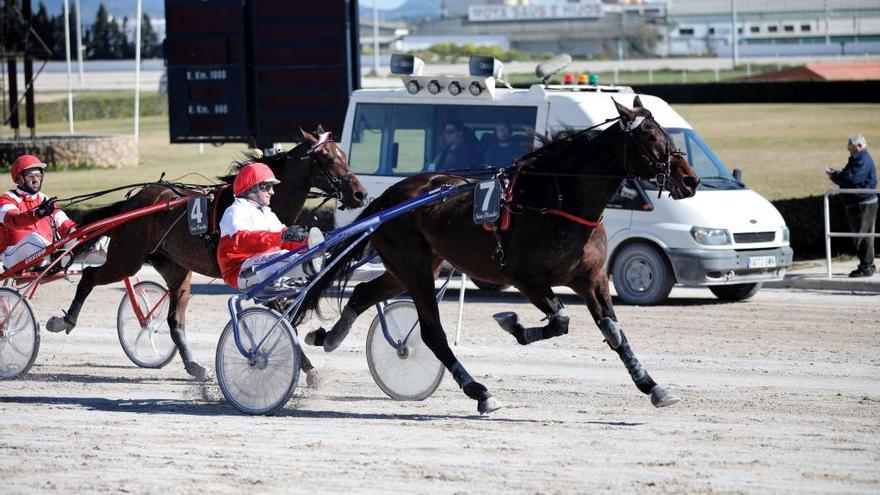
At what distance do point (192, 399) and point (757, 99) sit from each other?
41.2m

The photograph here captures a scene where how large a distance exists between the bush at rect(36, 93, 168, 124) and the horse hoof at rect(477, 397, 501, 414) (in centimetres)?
4419

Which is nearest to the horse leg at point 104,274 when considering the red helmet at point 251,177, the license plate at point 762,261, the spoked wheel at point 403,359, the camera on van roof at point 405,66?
the red helmet at point 251,177

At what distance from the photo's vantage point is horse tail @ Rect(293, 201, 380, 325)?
8.53 meters

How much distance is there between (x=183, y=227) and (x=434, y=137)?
4.84m

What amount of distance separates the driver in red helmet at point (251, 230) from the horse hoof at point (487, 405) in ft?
4.66

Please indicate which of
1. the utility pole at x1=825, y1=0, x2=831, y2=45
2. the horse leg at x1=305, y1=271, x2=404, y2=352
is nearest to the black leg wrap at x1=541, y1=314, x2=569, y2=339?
the horse leg at x1=305, y1=271, x2=404, y2=352

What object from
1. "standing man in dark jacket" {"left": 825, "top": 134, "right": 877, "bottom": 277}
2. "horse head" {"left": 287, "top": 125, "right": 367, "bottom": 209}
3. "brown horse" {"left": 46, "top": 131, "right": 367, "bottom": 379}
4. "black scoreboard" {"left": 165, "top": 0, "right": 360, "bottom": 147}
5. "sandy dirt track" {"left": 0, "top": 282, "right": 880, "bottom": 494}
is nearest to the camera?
"sandy dirt track" {"left": 0, "top": 282, "right": 880, "bottom": 494}

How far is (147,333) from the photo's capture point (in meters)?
10.3

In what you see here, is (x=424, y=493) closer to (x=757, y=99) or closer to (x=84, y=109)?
(x=757, y=99)

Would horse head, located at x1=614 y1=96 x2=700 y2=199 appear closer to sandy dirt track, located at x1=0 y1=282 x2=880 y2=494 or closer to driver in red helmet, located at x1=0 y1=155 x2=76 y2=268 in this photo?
sandy dirt track, located at x1=0 y1=282 x2=880 y2=494

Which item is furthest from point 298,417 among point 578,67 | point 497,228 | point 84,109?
point 578,67

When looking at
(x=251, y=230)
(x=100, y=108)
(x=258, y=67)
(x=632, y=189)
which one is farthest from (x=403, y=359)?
(x=100, y=108)

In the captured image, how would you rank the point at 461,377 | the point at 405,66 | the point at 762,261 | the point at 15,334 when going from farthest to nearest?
the point at 405,66, the point at 762,261, the point at 15,334, the point at 461,377

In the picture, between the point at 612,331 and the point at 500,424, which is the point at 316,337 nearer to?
the point at 500,424
